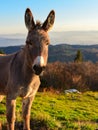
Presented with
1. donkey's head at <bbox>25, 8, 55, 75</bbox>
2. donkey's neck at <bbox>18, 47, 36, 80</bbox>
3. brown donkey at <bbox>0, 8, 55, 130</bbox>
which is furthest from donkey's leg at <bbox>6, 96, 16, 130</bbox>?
donkey's head at <bbox>25, 8, 55, 75</bbox>

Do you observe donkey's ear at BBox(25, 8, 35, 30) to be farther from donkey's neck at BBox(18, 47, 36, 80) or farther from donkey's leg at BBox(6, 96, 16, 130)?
donkey's leg at BBox(6, 96, 16, 130)

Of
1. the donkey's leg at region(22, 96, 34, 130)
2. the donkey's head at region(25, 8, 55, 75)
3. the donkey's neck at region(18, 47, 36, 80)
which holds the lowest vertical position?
the donkey's leg at region(22, 96, 34, 130)

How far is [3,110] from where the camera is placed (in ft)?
38.4

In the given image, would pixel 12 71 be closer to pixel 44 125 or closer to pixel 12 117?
pixel 12 117

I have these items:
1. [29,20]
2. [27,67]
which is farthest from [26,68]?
[29,20]

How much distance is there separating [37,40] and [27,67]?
763 millimetres

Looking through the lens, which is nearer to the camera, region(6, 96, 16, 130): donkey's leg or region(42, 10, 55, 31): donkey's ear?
region(42, 10, 55, 31): donkey's ear

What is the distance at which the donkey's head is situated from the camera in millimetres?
5781

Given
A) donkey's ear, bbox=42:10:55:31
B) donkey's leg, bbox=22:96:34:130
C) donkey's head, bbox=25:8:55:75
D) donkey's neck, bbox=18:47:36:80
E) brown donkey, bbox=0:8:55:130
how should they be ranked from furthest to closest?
1. donkey's leg, bbox=22:96:34:130
2. donkey's neck, bbox=18:47:36:80
3. donkey's ear, bbox=42:10:55:31
4. brown donkey, bbox=0:8:55:130
5. donkey's head, bbox=25:8:55:75

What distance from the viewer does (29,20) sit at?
630 cm

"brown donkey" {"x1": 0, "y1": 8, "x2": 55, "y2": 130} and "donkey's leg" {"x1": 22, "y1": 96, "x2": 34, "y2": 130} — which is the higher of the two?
"brown donkey" {"x1": 0, "y1": 8, "x2": 55, "y2": 130}

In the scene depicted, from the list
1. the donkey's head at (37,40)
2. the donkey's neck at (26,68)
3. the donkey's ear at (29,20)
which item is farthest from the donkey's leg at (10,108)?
the donkey's ear at (29,20)

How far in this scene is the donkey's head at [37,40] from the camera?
5.78 m

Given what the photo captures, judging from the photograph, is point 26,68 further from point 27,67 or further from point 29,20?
point 29,20
